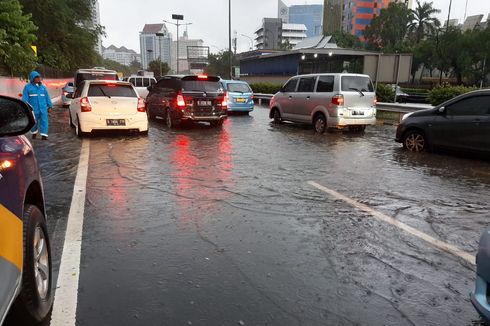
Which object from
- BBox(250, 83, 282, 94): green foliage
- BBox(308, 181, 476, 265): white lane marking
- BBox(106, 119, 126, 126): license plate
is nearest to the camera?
BBox(308, 181, 476, 265): white lane marking

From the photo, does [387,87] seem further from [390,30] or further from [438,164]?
[390,30]

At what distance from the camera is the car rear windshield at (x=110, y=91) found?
11.6 meters

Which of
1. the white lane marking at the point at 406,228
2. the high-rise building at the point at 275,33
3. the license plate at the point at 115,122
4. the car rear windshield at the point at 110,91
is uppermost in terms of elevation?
the high-rise building at the point at 275,33

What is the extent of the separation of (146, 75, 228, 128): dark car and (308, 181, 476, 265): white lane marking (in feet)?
26.8

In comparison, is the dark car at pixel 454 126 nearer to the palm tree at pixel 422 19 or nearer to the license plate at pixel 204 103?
the license plate at pixel 204 103

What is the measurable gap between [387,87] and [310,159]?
14.8 metres

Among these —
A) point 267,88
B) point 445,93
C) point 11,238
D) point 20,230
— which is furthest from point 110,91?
point 267,88

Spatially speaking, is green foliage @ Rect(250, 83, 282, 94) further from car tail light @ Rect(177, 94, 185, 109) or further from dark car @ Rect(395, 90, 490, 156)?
dark car @ Rect(395, 90, 490, 156)

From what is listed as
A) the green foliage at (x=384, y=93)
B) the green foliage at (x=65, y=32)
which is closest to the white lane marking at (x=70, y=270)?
the green foliage at (x=384, y=93)

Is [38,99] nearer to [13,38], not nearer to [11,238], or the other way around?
[13,38]

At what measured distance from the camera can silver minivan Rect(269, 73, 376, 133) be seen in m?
13.1

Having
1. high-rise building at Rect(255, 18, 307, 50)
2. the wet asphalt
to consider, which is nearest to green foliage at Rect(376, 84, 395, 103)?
the wet asphalt

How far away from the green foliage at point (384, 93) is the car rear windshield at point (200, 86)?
35.0 feet

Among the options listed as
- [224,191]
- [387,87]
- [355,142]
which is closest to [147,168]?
[224,191]
